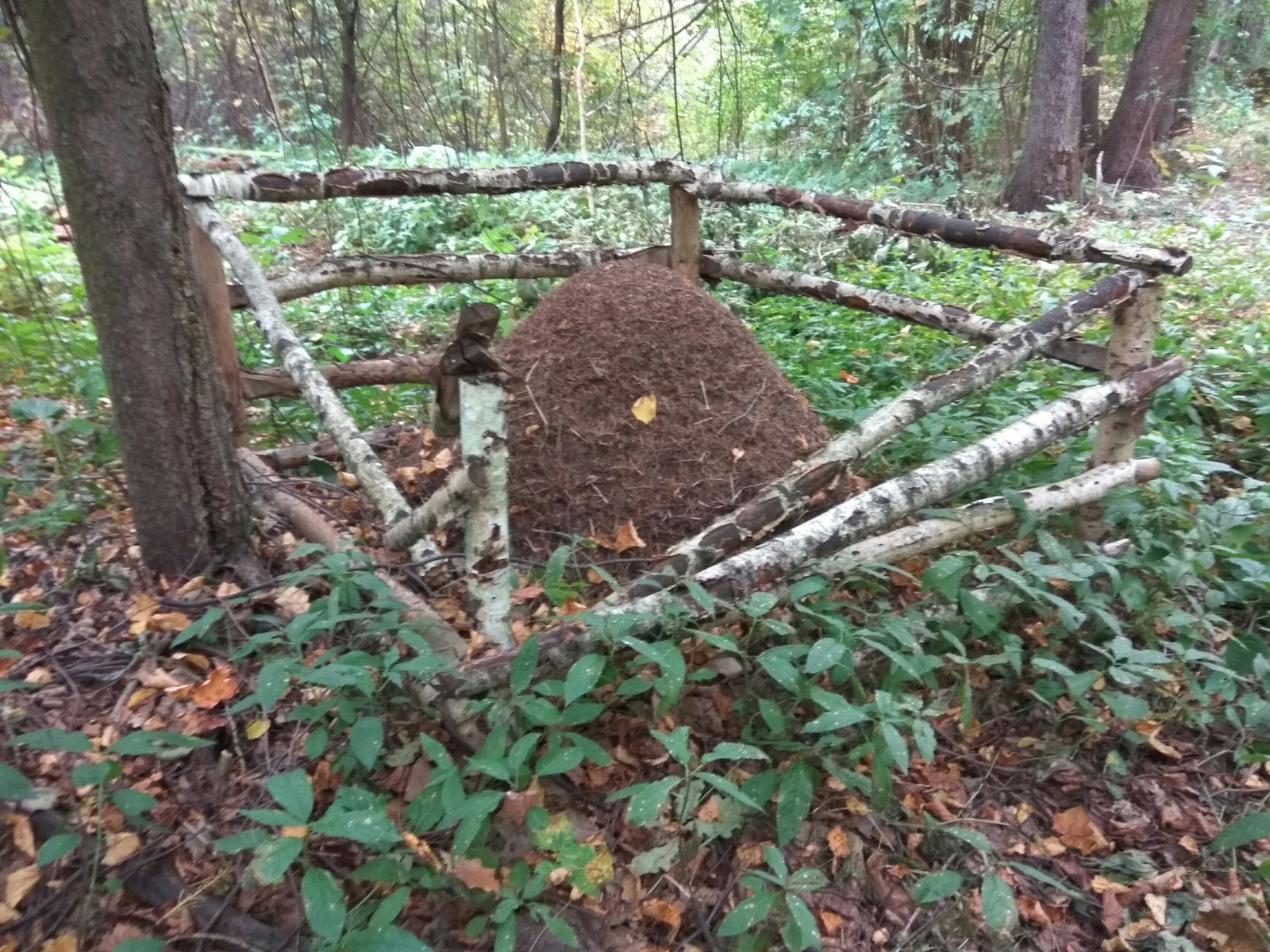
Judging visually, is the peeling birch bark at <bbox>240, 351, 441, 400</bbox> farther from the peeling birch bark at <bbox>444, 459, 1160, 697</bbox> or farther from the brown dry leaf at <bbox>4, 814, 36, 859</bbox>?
the brown dry leaf at <bbox>4, 814, 36, 859</bbox>

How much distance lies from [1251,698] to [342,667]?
2.60 meters

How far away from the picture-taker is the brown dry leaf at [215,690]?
202cm

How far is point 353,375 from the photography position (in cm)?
343

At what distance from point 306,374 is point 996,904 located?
2.52 m

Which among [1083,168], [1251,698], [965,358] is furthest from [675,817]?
[1083,168]

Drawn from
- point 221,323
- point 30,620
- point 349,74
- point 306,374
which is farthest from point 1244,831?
point 349,74

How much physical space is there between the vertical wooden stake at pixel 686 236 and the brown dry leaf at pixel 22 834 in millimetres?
3107

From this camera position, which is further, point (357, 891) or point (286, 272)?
point (286, 272)

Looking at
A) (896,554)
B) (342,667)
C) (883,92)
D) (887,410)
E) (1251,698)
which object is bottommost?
(1251,698)

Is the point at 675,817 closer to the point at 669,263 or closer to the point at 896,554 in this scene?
the point at 896,554

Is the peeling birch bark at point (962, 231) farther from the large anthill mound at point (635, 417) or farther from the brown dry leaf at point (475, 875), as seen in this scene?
the brown dry leaf at point (475, 875)

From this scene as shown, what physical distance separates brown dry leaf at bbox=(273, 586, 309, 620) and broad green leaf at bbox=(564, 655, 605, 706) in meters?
0.88

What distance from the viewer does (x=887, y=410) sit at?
271cm

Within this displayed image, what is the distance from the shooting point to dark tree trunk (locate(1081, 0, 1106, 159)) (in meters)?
9.78
